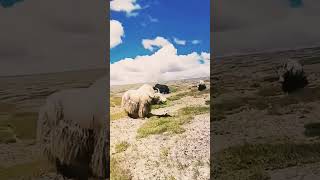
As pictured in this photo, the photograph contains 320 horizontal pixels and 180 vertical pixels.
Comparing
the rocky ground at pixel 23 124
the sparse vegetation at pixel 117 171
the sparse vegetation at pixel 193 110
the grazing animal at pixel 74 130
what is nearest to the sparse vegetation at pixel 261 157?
the sparse vegetation at pixel 193 110

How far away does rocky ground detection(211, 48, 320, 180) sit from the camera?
6770 mm

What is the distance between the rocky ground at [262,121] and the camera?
6770mm

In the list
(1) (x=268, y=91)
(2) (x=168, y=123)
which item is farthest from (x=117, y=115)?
A: (1) (x=268, y=91)

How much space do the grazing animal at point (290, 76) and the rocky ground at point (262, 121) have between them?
0.30ft

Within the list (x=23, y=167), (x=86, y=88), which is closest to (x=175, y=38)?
(x=86, y=88)

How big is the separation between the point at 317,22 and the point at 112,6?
329cm

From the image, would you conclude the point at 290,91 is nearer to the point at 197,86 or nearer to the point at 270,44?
the point at 270,44

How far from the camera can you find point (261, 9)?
7281mm

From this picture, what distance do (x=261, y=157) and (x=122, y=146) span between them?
2.05 meters

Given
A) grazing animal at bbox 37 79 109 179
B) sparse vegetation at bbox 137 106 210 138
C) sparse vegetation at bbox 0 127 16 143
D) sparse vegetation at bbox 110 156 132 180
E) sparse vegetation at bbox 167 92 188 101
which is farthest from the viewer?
sparse vegetation at bbox 167 92 188 101

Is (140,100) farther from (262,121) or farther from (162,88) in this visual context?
(262,121)

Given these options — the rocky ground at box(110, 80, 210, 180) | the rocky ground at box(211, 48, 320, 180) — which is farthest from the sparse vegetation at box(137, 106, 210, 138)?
the rocky ground at box(211, 48, 320, 180)

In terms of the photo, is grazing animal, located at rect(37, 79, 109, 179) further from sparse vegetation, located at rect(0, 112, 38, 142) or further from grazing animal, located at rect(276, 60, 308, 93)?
grazing animal, located at rect(276, 60, 308, 93)

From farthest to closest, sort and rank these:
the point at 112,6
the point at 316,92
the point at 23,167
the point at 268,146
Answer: the point at 316,92 < the point at 268,146 < the point at 112,6 < the point at 23,167
